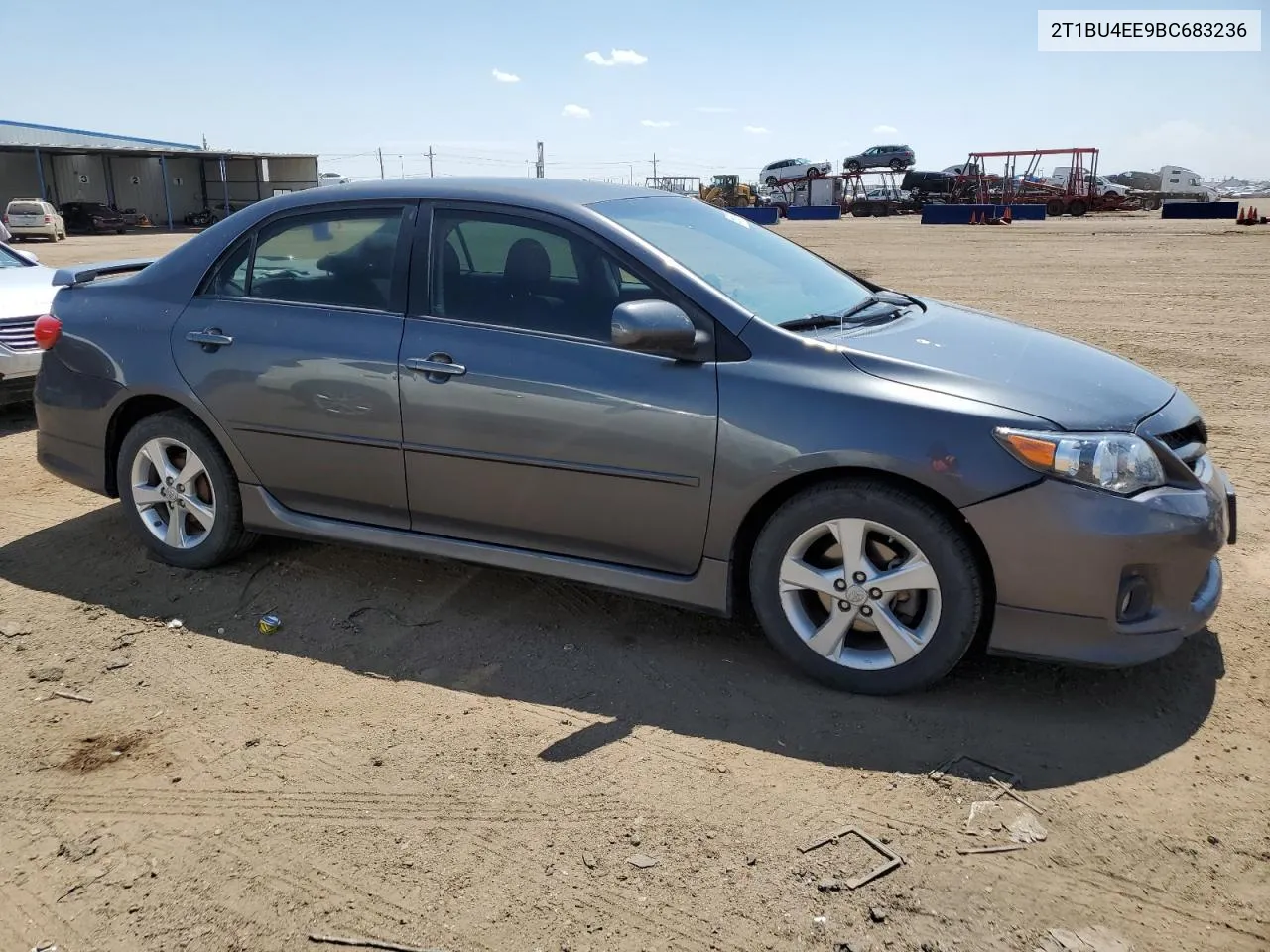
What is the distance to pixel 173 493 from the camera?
4.57 metres

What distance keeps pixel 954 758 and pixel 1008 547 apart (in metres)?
0.66

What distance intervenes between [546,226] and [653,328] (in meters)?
0.78

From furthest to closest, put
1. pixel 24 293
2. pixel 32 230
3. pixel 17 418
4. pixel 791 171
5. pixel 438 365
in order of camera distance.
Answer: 1. pixel 791 171
2. pixel 32 230
3. pixel 17 418
4. pixel 24 293
5. pixel 438 365

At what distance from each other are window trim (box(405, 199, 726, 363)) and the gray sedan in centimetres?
1

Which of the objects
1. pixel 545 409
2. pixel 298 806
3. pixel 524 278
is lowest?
pixel 298 806

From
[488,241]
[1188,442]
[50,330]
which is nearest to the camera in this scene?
[1188,442]

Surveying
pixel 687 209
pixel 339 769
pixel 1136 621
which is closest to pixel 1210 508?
pixel 1136 621

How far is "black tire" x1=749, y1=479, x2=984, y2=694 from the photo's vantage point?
125 inches

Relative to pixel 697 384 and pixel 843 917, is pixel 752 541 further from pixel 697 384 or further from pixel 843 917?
pixel 843 917

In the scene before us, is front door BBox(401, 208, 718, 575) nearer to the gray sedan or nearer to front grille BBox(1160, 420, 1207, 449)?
the gray sedan

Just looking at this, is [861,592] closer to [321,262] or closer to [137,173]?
[321,262]

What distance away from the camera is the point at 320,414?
13.4 feet

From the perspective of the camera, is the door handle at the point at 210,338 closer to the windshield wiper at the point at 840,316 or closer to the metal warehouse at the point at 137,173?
the windshield wiper at the point at 840,316

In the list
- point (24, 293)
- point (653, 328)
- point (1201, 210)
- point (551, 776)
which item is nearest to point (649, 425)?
point (653, 328)
